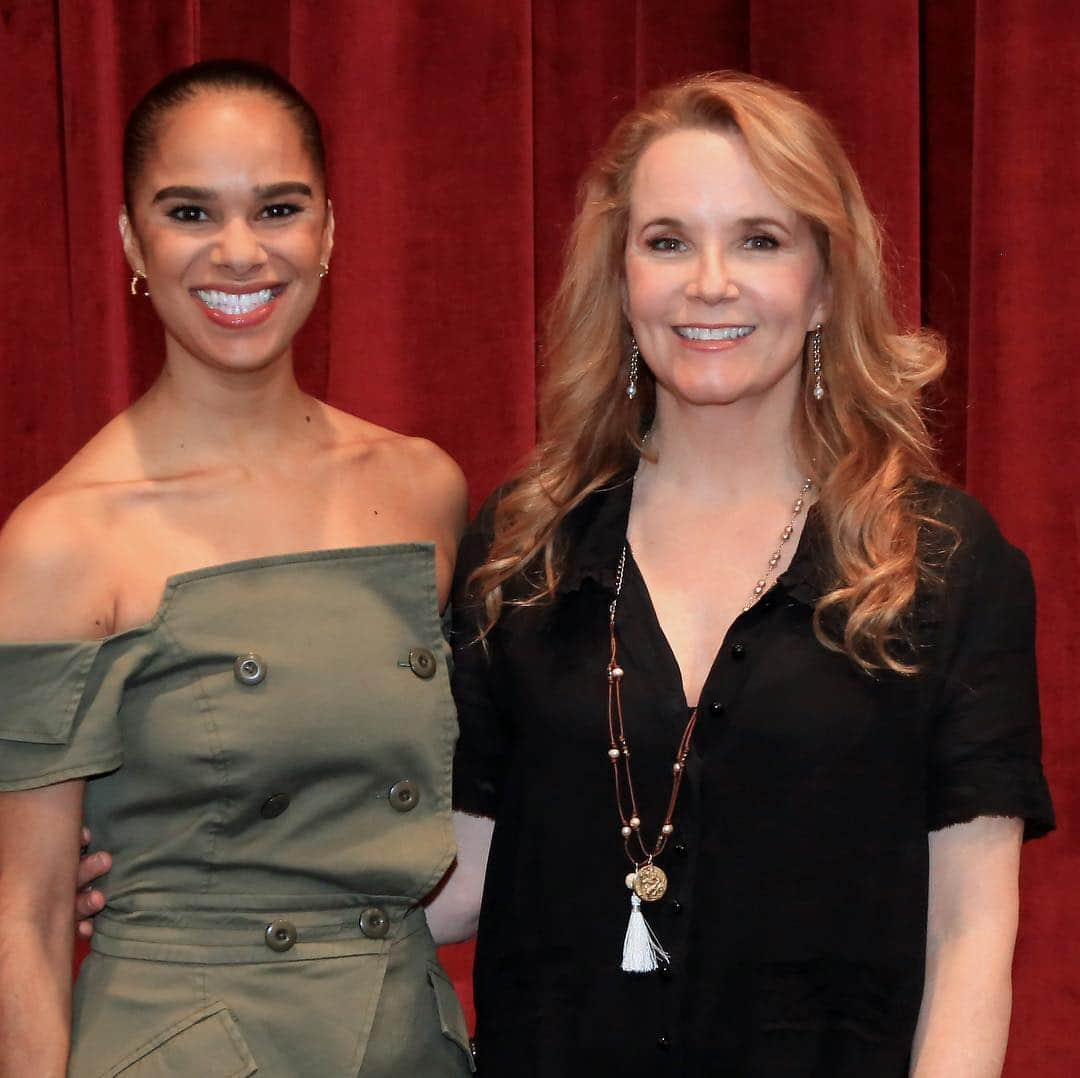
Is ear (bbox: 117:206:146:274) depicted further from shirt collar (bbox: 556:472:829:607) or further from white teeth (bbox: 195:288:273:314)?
shirt collar (bbox: 556:472:829:607)

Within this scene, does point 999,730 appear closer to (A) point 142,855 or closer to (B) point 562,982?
(B) point 562,982

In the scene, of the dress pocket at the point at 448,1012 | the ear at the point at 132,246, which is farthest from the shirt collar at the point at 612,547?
the ear at the point at 132,246

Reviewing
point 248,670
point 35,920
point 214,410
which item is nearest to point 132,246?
point 214,410

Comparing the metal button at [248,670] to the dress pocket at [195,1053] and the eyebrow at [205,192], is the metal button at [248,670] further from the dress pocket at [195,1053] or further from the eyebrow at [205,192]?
the eyebrow at [205,192]

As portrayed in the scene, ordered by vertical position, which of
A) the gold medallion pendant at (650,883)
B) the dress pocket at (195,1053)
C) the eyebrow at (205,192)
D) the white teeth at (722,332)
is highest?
the eyebrow at (205,192)

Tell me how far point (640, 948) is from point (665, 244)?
2.43 feet

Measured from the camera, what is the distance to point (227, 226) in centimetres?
178

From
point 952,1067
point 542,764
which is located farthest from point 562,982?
point 952,1067

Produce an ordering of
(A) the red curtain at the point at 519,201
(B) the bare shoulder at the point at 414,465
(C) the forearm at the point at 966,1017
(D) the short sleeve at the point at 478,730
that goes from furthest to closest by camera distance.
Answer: (A) the red curtain at the point at 519,201, (B) the bare shoulder at the point at 414,465, (D) the short sleeve at the point at 478,730, (C) the forearm at the point at 966,1017

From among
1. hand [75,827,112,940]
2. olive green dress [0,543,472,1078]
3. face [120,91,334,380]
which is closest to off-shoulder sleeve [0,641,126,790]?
olive green dress [0,543,472,1078]

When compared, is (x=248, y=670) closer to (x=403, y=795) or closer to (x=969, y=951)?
(x=403, y=795)

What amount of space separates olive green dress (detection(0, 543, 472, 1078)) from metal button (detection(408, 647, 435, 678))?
15 mm

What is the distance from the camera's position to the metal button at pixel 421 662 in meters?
1.80

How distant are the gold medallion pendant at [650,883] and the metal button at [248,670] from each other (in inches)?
17.0
